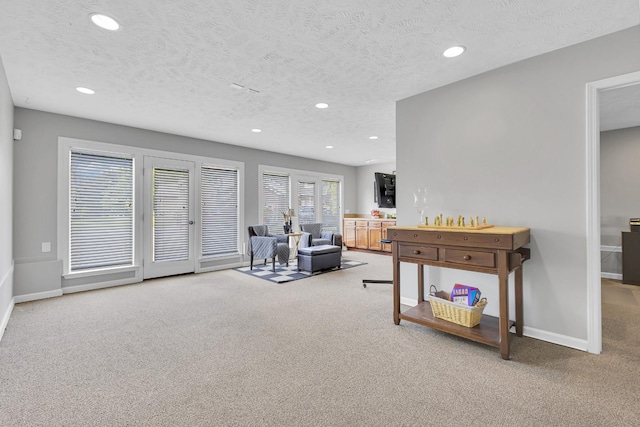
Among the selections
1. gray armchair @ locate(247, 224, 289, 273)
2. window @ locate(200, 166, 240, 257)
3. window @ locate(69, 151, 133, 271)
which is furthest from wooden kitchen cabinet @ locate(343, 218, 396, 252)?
window @ locate(69, 151, 133, 271)

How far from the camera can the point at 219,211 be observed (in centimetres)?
557

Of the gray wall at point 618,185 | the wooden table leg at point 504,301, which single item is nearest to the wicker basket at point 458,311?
the wooden table leg at point 504,301

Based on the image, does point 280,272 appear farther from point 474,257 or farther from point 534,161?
point 534,161

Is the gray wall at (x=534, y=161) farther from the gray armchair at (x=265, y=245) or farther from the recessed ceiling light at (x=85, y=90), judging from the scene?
the recessed ceiling light at (x=85, y=90)

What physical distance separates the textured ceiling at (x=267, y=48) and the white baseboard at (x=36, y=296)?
2328 millimetres

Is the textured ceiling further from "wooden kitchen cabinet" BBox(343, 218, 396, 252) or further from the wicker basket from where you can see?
"wooden kitchen cabinet" BBox(343, 218, 396, 252)

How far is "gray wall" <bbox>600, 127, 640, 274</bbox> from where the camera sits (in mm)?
4441

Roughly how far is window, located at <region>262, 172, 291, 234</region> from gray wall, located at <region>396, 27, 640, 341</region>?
3995mm

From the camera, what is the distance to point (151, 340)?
2.51 meters

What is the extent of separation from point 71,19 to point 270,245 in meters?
3.69

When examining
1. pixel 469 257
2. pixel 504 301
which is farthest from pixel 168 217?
pixel 504 301

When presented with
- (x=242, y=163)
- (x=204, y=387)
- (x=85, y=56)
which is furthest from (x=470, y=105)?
(x=242, y=163)

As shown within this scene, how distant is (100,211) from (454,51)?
4.82m

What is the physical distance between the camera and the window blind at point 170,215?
4789 millimetres
